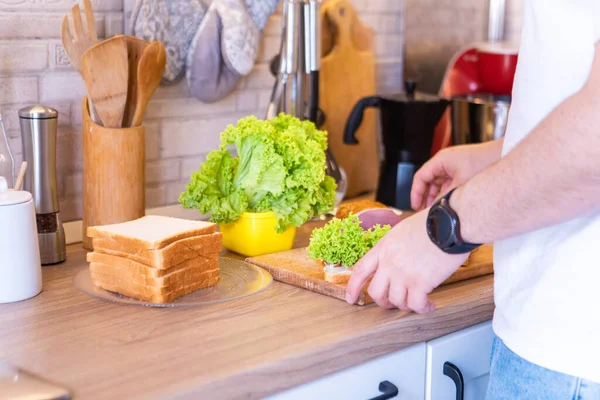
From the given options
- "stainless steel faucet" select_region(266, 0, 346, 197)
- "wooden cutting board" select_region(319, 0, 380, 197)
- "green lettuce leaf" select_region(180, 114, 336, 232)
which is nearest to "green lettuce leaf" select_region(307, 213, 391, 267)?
"green lettuce leaf" select_region(180, 114, 336, 232)

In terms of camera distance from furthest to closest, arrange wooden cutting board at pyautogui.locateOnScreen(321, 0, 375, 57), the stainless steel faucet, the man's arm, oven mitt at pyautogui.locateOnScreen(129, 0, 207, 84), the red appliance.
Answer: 1. the red appliance
2. wooden cutting board at pyautogui.locateOnScreen(321, 0, 375, 57)
3. the stainless steel faucet
4. oven mitt at pyautogui.locateOnScreen(129, 0, 207, 84)
5. the man's arm

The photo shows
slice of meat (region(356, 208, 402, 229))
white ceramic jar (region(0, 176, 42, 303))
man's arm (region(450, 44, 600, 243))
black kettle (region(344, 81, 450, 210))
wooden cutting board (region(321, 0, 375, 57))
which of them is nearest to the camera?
man's arm (region(450, 44, 600, 243))

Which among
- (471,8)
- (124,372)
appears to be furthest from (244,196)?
(471,8)

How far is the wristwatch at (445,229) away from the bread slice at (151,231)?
16.8 inches

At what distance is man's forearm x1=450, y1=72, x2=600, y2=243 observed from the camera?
34.4 inches

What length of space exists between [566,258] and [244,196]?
675 mm

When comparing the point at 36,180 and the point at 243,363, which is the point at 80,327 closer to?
the point at 243,363

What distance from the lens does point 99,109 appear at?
1.50m

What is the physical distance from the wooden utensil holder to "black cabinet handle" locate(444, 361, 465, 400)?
2.09ft

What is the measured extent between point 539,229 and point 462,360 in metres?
0.38

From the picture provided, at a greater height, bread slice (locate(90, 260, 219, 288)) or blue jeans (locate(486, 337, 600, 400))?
bread slice (locate(90, 260, 219, 288))

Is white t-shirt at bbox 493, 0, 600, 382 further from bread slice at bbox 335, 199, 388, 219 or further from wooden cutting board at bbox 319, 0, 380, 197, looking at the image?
wooden cutting board at bbox 319, 0, 380, 197

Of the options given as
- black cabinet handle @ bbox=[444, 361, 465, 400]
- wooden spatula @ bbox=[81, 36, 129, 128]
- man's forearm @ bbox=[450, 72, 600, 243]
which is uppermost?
wooden spatula @ bbox=[81, 36, 129, 128]

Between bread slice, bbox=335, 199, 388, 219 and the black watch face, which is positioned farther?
bread slice, bbox=335, 199, 388, 219
